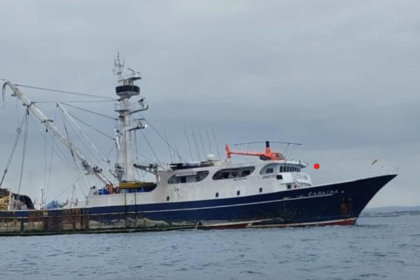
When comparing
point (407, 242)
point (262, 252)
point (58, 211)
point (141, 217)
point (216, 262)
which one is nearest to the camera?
point (216, 262)

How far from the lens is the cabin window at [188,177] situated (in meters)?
56.9

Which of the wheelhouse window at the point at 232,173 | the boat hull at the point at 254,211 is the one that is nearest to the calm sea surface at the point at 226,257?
the boat hull at the point at 254,211

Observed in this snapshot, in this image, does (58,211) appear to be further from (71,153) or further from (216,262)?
(216,262)

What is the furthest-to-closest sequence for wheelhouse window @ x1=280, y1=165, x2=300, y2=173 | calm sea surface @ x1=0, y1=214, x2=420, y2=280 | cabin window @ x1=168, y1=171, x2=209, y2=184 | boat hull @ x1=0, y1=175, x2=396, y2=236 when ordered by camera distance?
cabin window @ x1=168, y1=171, x2=209, y2=184 < wheelhouse window @ x1=280, y1=165, x2=300, y2=173 < boat hull @ x1=0, y1=175, x2=396, y2=236 < calm sea surface @ x1=0, y1=214, x2=420, y2=280

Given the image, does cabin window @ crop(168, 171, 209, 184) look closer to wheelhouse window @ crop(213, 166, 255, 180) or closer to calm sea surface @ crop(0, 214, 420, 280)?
wheelhouse window @ crop(213, 166, 255, 180)

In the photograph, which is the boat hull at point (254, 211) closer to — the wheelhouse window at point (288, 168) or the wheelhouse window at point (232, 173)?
the wheelhouse window at point (232, 173)

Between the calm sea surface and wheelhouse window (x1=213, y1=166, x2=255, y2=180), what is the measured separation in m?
5.61

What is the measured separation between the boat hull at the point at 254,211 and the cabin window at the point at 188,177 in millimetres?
1989

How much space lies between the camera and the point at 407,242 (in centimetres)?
4175

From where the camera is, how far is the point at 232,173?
56312 mm

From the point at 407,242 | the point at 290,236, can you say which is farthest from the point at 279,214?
the point at 407,242

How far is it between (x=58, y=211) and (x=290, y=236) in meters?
25.1

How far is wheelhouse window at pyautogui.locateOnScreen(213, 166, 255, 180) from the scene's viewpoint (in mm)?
55875

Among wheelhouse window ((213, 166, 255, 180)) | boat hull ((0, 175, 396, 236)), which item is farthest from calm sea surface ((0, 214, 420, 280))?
wheelhouse window ((213, 166, 255, 180))
